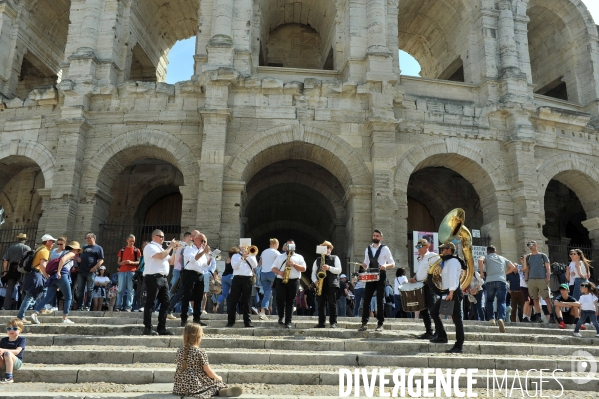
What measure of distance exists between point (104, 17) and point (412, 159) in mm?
10945

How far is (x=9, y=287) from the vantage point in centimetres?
1004

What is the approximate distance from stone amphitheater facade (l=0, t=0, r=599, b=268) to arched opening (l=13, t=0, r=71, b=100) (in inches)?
4.0

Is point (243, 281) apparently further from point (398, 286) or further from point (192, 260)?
point (398, 286)

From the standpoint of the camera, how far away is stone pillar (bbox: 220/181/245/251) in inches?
535

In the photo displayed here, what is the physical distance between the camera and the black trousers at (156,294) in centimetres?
730

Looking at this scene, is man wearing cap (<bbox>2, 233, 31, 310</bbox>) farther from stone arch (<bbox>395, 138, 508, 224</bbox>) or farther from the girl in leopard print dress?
stone arch (<bbox>395, 138, 508, 224</bbox>)

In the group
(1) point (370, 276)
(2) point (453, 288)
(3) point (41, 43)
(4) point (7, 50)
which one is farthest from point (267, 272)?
(3) point (41, 43)

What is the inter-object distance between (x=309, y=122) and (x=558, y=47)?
11.2 m

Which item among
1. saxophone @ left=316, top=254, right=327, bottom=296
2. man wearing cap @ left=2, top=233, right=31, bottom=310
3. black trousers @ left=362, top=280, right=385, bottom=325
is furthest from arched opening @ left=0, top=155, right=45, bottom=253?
black trousers @ left=362, top=280, right=385, bottom=325

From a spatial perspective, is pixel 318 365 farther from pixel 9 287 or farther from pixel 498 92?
pixel 498 92

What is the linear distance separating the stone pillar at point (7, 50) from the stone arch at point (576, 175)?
700 inches

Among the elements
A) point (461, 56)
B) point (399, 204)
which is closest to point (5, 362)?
point (399, 204)

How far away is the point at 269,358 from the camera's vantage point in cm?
643

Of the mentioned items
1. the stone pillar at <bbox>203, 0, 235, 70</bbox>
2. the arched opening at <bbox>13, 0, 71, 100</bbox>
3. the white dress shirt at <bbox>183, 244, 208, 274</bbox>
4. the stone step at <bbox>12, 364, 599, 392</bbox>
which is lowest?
the stone step at <bbox>12, 364, 599, 392</bbox>
